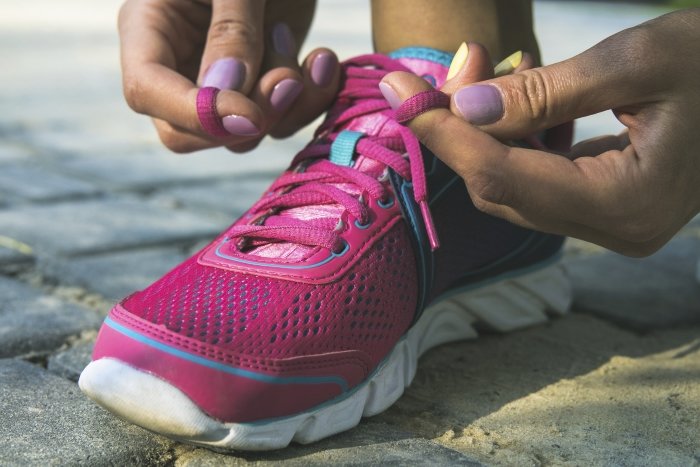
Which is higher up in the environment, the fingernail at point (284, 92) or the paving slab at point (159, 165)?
the fingernail at point (284, 92)

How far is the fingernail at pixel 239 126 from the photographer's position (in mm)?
1318

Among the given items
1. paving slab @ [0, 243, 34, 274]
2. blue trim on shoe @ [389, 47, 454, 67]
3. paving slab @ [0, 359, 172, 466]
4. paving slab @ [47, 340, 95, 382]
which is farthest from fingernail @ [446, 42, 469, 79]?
paving slab @ [0, 243, 34, 274]

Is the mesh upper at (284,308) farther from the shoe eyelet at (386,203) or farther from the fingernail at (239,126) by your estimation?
the fingernail at (239,126)

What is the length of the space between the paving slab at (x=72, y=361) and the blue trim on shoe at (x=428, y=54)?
2.16ft

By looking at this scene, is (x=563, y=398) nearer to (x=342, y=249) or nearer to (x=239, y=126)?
(x=342, y=249)

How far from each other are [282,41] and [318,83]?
5.1 inches

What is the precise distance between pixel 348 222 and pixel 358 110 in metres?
0.23

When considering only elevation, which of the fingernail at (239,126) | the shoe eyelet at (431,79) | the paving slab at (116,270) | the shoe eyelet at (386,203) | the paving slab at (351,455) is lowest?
the paving slab at (116,270)

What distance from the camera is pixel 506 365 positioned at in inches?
56.4

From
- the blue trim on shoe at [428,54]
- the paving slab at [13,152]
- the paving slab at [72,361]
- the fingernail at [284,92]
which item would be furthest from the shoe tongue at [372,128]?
the paving slab at [13,152]

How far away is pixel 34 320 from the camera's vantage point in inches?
59.8

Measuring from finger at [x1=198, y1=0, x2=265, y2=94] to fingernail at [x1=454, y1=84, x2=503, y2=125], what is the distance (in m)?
0.46

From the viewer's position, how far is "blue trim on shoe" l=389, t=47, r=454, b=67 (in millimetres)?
1418

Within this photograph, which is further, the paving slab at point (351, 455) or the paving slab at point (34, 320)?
the paving slab at point (34, 320)
